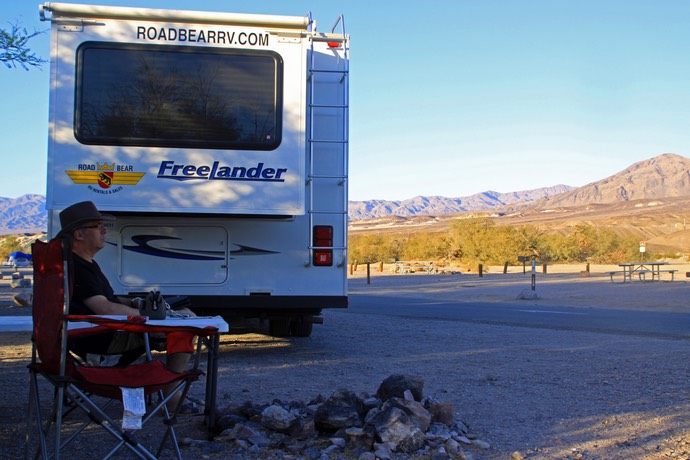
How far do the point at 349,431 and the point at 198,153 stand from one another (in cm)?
379

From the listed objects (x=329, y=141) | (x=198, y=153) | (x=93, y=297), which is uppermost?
(x=329, y=141)

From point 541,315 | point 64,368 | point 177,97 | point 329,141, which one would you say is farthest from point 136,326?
point 541,315

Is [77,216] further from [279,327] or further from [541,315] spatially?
[541,315]

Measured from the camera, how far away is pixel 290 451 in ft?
15.6

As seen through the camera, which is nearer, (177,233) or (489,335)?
(177,233)

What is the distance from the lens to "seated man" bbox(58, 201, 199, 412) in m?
4.54

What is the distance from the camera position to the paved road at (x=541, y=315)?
1357 cm

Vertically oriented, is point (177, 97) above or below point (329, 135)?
above

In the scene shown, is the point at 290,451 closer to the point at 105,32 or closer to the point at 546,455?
the point at 546,455

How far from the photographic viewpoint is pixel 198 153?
25.3 ft

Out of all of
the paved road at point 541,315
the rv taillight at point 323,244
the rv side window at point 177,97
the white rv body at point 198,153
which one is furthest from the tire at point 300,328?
the paved road at point 541,315

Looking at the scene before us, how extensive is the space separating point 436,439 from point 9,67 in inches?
226

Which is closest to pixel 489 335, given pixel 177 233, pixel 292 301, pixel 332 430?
pixel 292 301

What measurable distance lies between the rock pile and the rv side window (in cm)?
331
